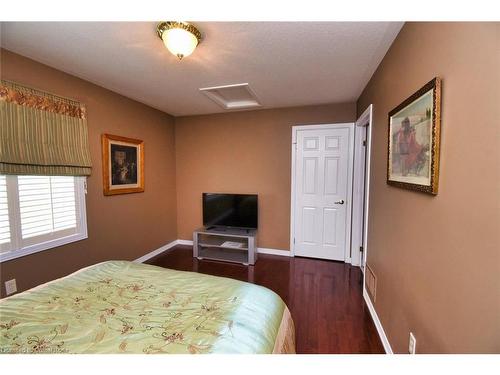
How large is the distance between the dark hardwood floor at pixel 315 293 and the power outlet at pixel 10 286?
5.05ft

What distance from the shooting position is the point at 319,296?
2312 millimetres

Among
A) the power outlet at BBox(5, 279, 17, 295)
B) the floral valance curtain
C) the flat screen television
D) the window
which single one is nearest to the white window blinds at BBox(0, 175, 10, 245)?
the window

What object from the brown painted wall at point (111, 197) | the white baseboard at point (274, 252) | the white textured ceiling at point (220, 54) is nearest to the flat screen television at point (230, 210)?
the white baseboard at point (274, 252)

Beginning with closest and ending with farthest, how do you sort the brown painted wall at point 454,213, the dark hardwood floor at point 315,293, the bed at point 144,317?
the brown painted wall at point 454,213, the bed at point 144,317, the dark hardwood floor at point 315,293

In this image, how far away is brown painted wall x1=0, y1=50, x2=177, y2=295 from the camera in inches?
76.4

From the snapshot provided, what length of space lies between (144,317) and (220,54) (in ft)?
6.46

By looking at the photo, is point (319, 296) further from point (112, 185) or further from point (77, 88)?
point (77, 88)

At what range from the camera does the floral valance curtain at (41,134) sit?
1.74 m

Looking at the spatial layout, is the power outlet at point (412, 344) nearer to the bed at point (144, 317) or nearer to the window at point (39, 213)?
the bed at point (144, 317)

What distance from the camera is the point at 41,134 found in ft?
6.40

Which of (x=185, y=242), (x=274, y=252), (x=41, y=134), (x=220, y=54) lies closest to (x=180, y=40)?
(x=220, y=54)
